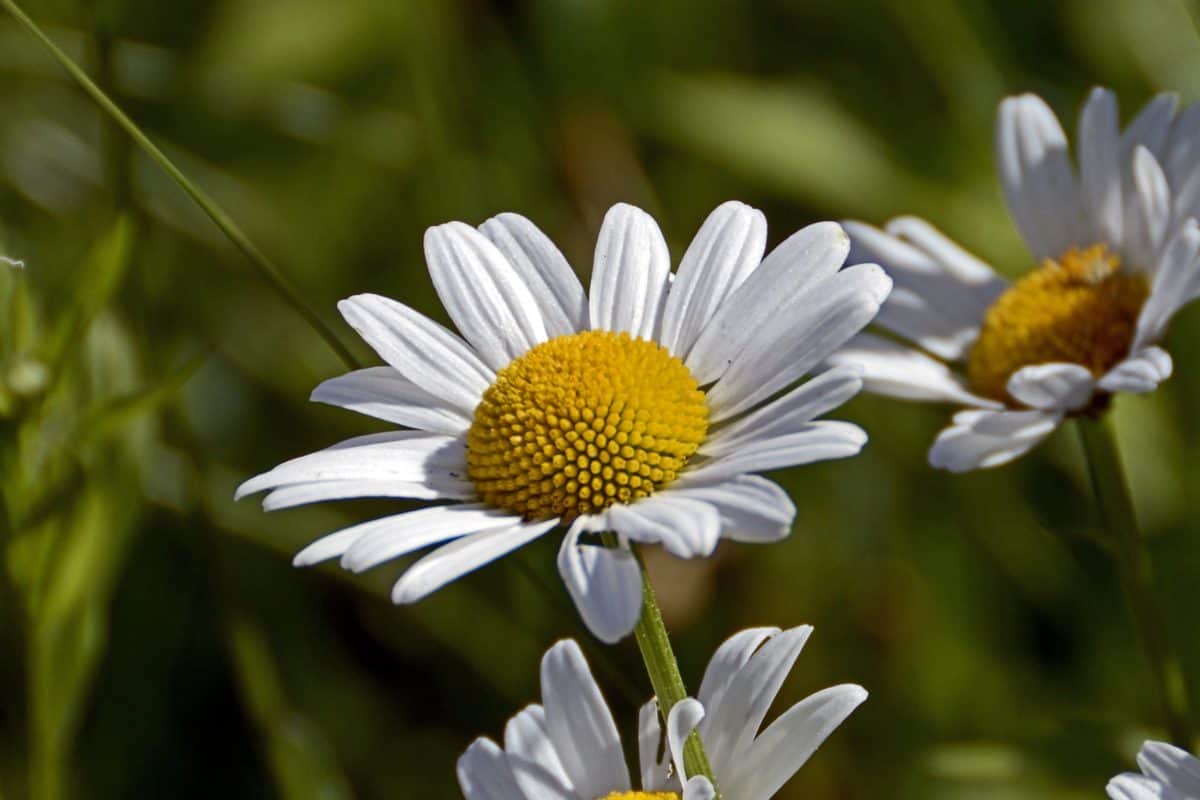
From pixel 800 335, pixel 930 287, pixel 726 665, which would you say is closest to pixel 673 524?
pixel 726 665

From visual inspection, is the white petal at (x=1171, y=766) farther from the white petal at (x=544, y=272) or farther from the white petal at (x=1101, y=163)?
the white petal at (x=1101, y=163)

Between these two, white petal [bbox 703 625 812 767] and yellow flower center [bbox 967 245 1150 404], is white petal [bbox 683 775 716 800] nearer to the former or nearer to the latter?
white petal [bbox 703 625 812 767]

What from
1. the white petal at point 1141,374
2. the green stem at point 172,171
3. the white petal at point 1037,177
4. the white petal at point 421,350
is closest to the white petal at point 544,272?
the white petal at point 421,350

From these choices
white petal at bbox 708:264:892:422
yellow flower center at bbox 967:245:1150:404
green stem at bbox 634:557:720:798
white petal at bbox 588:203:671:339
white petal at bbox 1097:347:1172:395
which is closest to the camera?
green stem at bbox 634:557:720:798

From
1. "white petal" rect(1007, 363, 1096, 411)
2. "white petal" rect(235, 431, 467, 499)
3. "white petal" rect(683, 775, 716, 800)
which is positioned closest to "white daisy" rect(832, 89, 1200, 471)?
"white petal" rect(1007, 363, 1096, 411)

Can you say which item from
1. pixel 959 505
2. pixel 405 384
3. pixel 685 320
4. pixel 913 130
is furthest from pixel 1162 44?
pixel 405 384

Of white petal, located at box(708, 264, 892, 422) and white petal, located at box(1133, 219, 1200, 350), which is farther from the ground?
white petal, located at box(708, 264, 892, 422)
